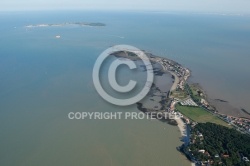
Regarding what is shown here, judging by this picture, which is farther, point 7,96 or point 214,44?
point 214,44

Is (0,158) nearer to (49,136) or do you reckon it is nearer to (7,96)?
(49,136)

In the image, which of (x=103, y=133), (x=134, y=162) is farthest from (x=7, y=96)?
(x=134, y=162)

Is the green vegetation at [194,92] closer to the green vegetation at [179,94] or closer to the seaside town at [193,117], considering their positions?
the seaside town at [193,117]

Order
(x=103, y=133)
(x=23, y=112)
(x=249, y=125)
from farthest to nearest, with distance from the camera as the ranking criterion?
1. (x=23, y=112)
2. (x=249, y=125)
3. (x=103, y=133)

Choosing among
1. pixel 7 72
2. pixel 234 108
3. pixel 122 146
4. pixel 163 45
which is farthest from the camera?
pixel 163 45

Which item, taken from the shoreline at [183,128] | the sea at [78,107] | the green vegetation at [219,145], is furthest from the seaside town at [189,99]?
the green vegetation at [219,145]

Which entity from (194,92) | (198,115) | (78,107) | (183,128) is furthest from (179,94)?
(78,107)

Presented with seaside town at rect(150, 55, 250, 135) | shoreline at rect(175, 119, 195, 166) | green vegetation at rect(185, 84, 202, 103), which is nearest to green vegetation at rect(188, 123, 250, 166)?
shoreline at rect(175, 119, 195, 166)
